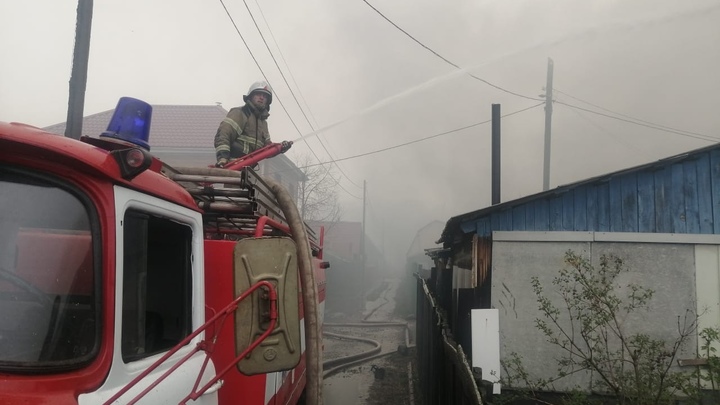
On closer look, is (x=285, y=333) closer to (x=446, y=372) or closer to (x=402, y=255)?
(x=446, y=372)

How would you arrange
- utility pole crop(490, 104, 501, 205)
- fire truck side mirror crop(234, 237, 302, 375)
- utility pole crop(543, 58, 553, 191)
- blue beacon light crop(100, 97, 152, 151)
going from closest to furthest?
fire truck side mirror crop(234, 237, 302, 375) < blue beacon light crop(100, 97, 152, 151) < utility pole crop(490, 104, 501, 205) < utility pole crop(543, 58, 553, 191)

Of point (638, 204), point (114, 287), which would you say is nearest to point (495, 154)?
point (638, 204)

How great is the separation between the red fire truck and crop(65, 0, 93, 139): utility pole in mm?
4504

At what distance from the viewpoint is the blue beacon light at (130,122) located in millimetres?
2551

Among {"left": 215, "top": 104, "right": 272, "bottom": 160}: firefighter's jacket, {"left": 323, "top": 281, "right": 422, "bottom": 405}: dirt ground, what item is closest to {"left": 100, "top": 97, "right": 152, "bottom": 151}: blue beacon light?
{"left": 215, "top": 104, "right": 272, "bottom": 160}: firefighter's jacket

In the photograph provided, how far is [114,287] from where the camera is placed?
5.31 feet

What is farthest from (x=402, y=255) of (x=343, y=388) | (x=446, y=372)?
(x=446, y=372)

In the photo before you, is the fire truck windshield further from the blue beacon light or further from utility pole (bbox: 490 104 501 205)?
utility pole (bbox: 490 104 501 205)

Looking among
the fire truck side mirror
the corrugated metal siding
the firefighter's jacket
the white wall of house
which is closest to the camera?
the fire truck side mirror

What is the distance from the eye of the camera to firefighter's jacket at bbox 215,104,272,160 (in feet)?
16.0

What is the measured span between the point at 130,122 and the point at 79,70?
418cm

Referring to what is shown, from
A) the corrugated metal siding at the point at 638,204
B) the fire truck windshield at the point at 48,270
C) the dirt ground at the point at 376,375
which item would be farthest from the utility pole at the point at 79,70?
the dirt ground at the point at 376,375

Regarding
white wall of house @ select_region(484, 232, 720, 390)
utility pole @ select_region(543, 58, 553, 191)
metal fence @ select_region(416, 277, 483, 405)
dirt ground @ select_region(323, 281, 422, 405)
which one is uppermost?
utility pole @ select_region(543, 58, 553, 191)

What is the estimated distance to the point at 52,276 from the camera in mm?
1580
